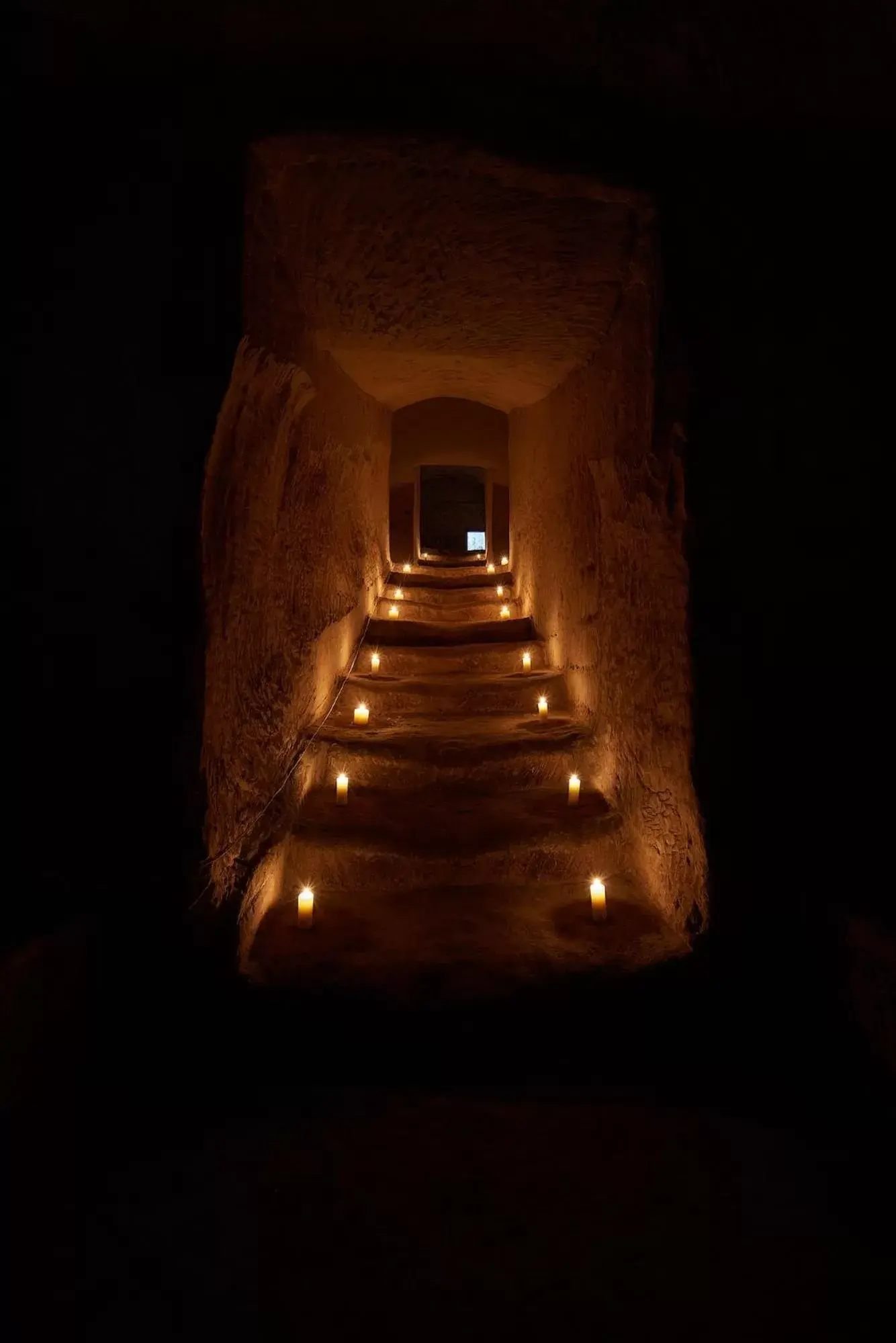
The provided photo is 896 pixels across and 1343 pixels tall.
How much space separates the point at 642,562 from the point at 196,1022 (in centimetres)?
213

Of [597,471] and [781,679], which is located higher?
[597,471]

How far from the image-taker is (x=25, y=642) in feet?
6.31

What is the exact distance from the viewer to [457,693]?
151 inches

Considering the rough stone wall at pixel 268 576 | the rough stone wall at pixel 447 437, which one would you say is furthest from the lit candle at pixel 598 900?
the rough stone wall at pixel 447 437

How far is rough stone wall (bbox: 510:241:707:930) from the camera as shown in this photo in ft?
7.48

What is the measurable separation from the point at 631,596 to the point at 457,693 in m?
1.35

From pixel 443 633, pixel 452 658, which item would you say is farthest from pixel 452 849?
pixel 443 633

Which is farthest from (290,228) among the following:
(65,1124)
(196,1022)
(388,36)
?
(65,1124)

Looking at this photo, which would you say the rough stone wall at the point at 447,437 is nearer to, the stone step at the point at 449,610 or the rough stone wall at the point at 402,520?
the rough stone wall at the point at 402,520

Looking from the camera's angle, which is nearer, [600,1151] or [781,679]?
[600,1151]

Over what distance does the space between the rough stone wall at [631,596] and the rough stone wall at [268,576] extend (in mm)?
1239

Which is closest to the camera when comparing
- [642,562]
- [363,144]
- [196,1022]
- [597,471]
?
[363,144]

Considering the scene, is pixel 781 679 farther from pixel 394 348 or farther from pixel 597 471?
pixel 394 348

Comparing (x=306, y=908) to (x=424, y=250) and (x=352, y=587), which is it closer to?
(x=352, y=587)
